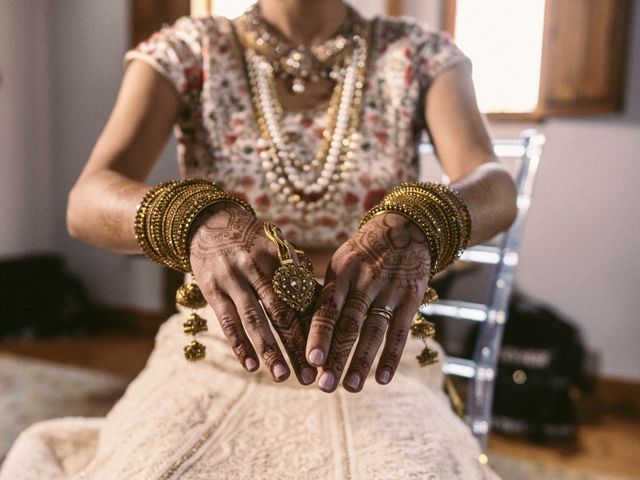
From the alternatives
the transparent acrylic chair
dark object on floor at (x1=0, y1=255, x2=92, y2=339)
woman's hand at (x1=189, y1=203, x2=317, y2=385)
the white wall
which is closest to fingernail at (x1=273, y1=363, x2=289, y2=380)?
woman's hand at (x1=189, y1=203, x2=317, y2=385)

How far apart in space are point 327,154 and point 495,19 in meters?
2.59

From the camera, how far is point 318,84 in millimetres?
1080

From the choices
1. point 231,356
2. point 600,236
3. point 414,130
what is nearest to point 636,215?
point 600,236

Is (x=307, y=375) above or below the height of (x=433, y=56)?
below

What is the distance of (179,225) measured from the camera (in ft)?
2.12

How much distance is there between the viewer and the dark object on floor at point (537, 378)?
2615 millimetres

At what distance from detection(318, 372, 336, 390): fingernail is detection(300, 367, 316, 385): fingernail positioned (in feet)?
0.04

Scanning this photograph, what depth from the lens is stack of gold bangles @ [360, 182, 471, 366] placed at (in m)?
0.64

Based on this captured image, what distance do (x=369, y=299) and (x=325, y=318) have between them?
0.05 m

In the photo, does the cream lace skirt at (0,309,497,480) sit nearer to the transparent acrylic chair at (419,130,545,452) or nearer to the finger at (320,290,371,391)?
the finger at (320,290,371,391)

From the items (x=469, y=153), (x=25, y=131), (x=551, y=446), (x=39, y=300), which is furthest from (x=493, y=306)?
(x=25, y=131)

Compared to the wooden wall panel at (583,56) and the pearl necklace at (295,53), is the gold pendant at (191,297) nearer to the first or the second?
the pearl necklace at (295,53)

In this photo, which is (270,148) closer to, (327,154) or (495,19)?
(327,154)

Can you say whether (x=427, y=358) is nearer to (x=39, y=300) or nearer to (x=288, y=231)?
(x=288, y=231)
